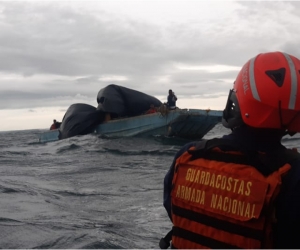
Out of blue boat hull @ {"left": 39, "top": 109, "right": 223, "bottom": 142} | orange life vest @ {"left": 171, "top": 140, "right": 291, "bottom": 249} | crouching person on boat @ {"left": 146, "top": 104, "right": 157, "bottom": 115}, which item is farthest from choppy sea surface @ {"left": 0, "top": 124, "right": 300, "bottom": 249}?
crouching person on boat @ {"left": 146, "top": 104, "right": 157, "bottom": 115}

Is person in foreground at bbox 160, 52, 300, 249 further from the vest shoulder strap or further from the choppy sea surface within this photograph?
the choppy sea surface

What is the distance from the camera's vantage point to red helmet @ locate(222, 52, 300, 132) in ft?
7.57

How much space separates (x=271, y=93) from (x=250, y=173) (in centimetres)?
39

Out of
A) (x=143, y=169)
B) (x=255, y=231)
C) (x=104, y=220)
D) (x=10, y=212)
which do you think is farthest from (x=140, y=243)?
(x=143, y=169)

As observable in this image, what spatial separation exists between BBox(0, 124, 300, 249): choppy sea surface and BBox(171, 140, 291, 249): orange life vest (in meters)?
2.81

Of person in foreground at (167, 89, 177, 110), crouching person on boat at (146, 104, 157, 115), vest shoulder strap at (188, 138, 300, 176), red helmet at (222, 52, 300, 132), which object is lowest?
vest shoulder strap at (188, 138, 300, 176)

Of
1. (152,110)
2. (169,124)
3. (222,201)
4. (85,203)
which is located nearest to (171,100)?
(152,110)

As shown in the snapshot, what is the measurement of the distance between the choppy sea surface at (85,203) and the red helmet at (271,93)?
319 cm

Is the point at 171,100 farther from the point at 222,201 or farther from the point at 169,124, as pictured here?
the point at 222,201

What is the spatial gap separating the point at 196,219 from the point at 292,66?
2.94ft

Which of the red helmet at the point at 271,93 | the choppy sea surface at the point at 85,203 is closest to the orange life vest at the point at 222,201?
the red helmet at the point at 271,93

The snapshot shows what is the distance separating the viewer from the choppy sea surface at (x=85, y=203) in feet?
17.9

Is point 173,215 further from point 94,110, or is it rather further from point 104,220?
point 94,110

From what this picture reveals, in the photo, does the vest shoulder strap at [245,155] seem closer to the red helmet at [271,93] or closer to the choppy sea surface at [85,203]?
the red helmet at [271,93]
